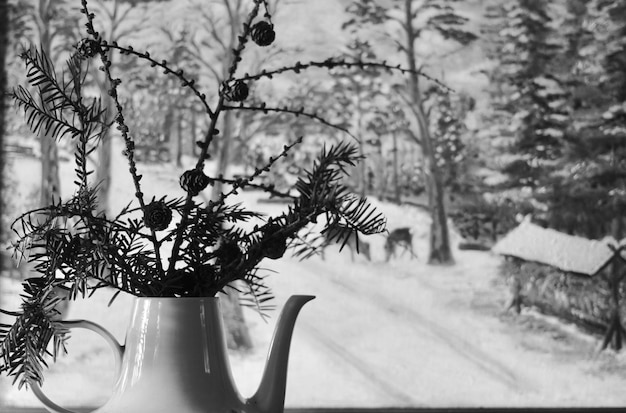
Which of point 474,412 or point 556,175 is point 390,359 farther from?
point 556,175

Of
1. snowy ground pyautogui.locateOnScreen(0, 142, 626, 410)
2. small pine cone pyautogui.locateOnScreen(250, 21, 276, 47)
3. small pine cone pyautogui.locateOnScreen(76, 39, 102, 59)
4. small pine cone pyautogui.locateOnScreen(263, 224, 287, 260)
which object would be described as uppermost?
small pine cone pyautogui.locateOnScreen(250, 21, 276, 47)

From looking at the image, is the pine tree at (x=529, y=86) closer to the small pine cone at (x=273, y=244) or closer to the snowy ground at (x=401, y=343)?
the snowy ground at (x=401, y=343)

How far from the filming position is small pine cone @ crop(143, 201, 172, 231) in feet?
1.67

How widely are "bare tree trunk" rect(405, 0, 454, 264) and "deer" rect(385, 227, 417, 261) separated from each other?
0.03 meters

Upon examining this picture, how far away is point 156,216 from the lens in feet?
1.67

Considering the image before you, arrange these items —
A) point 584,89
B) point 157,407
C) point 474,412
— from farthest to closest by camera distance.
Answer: point 584,89 → point 474,412 → point 157,407

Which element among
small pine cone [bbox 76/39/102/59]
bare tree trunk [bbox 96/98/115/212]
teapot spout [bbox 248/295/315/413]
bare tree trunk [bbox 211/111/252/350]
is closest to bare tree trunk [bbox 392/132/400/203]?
bare tree trunk [bbox 211/111/252/350]

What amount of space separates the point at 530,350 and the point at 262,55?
628mm

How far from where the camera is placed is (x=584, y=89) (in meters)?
1.19

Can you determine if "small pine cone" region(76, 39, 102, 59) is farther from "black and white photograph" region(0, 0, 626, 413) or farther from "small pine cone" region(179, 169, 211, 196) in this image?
"black and white photograph" region(0, 0, 626, 413)

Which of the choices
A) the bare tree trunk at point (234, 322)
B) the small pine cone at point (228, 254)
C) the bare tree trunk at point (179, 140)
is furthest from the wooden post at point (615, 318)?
the small pine cone at point (228, 254)

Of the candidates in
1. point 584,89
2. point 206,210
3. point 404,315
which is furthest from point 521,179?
point 206,210

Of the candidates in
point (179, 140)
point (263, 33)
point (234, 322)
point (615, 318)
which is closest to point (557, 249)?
point (615, 318)

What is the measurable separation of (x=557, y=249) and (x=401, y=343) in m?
0.29
